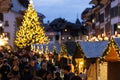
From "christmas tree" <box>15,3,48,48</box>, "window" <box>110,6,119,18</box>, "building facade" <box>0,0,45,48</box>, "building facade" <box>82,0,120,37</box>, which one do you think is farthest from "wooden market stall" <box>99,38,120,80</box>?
"building facade" <box>0,0,45,48</box>

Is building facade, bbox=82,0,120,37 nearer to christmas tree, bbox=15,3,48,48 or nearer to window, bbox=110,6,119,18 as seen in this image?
window, bbox=110,6,119,18

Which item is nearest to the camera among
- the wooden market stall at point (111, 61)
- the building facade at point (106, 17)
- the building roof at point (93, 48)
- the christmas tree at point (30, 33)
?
the wooden market stall at point (111, 61)

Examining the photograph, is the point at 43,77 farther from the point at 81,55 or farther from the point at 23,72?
the point at 81,55

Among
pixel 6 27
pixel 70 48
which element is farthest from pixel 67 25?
pixel 70 48

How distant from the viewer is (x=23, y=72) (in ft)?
52.6

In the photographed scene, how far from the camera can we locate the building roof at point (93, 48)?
54.3 feet

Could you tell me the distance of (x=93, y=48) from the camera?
56.3 ft

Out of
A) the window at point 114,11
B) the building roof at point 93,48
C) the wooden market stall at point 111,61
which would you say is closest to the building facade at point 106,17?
the window at point 114,11

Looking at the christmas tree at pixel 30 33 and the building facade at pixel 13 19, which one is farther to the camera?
the building facade at pixel 13 19

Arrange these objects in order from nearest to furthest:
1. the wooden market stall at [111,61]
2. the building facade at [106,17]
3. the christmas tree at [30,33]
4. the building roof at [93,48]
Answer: the wooden market stall at [111,61]
the building roof at [93,48]
the building facade at [106,17]
the christmas tree at [30,33]

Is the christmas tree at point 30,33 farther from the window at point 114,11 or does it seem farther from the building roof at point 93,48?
the building roof at point 93,48

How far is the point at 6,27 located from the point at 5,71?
75.0 meters

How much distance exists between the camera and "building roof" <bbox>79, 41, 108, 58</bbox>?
54.3ft

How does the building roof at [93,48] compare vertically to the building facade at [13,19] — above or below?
below
